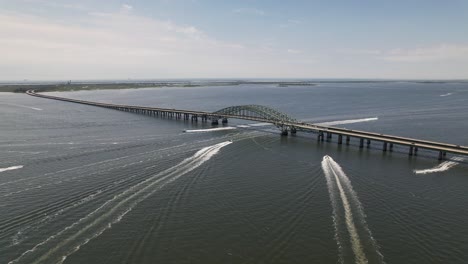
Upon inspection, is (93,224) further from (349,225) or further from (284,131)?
(284,131)

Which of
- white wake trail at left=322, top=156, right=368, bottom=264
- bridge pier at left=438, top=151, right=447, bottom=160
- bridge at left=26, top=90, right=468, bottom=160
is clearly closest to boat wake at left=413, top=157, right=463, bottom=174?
bridge pier at left=438, top=151, right=447, bottom=160

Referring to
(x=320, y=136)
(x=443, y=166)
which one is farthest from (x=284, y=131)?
(x=443, y=166)

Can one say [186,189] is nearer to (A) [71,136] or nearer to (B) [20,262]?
(B) [20,262]

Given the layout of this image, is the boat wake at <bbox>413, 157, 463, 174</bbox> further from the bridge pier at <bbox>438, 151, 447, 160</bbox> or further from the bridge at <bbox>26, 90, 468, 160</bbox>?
the bridge at <bbox>26, 90, 468, 160</bbox>

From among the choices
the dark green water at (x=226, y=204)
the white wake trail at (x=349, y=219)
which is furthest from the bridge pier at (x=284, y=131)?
the white wake trail at (x=349, y=219)

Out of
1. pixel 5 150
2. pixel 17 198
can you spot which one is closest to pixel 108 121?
pixel 5 150

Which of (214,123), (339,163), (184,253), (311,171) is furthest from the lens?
(214,123)

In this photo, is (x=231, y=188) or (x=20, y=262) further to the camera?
(x=231, y=188)

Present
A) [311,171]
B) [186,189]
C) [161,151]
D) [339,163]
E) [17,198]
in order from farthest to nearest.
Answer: [161,151]
[339,163]
[311,171]
[186,189]
[17,198]

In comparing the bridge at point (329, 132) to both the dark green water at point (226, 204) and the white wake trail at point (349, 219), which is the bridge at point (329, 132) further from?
the white wake trail at point (349, 219)
